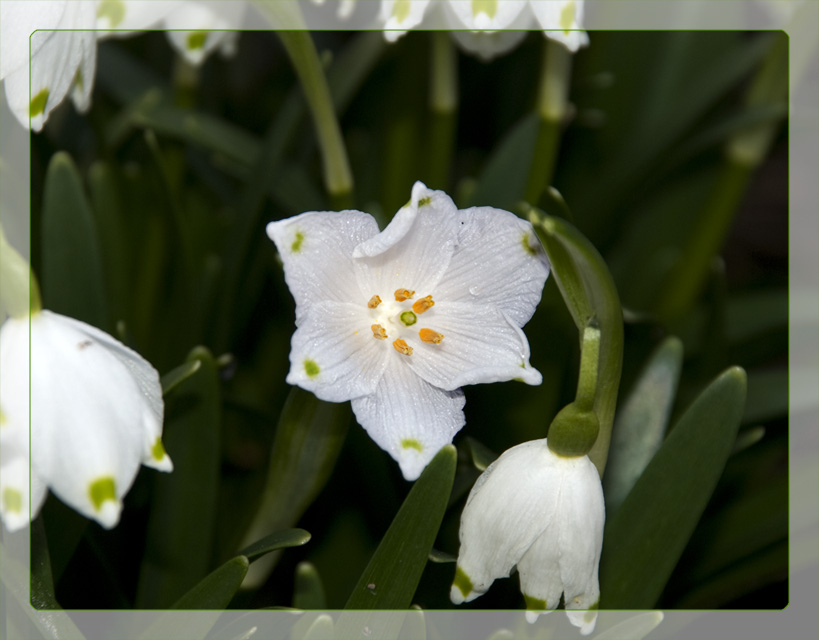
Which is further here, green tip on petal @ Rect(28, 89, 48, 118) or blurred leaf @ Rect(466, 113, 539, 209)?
blurred leaf @ Rect(466, 113, 539, 209)

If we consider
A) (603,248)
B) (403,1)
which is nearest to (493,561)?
(403,1)

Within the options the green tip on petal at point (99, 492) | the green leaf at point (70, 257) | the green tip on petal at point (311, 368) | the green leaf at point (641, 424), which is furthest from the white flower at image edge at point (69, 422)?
the green leaf at point (641, 424)

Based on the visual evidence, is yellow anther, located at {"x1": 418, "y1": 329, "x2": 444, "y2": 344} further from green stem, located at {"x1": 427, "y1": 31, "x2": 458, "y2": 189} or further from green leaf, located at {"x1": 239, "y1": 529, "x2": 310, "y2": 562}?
green stem, located at {"x1": 427, "y1": 31, "x2": 458, "y2": 189}

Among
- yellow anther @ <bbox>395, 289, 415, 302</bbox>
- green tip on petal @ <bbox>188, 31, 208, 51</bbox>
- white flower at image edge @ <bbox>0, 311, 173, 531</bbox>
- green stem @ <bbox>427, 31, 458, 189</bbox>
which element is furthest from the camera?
green stem @ <bbox>427, 31, 458, 189</bbox>

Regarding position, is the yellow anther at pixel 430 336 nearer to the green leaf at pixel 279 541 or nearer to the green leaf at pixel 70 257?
the green leaf at pixel 279 541

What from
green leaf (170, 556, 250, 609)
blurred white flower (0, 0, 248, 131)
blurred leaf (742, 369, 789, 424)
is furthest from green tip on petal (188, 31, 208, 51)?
blurred leaf (742, 369, 789, 424)

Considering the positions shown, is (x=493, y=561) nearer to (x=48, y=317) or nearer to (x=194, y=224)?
(x=48, y=317)

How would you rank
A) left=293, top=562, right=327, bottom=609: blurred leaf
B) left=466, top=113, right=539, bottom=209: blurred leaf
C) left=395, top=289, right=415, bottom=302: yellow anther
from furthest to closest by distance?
left=466, top=113, right=539, bottom=209: blurred leaf
left=293, top=562, right=327, bottom=609: blurred leaf
left=395, top=289, right=415, bottom=302: yellow anther
